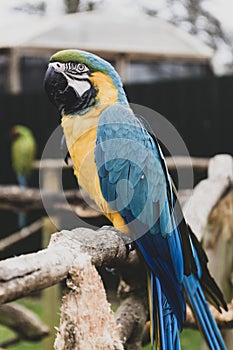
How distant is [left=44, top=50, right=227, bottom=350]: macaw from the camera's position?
963 millimetres

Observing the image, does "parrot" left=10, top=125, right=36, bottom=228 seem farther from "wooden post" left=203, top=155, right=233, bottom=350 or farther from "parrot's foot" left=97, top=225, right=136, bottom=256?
"parrot's foot" left=97, top=225, right=136, bottom=256

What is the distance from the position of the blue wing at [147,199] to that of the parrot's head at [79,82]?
3 centimetres

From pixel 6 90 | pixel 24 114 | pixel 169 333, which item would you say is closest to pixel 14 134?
pixel 24 114

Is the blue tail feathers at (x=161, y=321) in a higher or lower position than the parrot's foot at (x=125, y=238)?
lower

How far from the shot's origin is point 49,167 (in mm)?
2207

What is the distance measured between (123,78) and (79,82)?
266cm

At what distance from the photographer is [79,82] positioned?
953 mm

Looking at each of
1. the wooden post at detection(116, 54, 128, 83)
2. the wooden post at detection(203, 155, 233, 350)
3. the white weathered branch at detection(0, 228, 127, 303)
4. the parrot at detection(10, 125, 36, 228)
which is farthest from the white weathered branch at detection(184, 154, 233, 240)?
the wooden post at detection(116, 54, 128, 83)

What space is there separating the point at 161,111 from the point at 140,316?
67.9 inches

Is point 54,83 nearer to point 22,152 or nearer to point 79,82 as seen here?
point 79,82

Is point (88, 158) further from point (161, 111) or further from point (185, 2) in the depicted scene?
point (185, 2)

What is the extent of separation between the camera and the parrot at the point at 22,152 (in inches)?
122

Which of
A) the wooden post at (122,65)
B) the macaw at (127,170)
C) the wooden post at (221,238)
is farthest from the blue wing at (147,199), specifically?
the wooden post at (122,65)

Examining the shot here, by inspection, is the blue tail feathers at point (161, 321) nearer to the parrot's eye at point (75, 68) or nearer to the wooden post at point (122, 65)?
the parrot's eye at point (75, 68)
